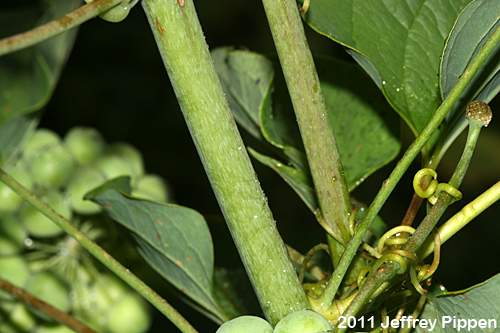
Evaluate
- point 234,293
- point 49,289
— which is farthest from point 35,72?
point 234,293

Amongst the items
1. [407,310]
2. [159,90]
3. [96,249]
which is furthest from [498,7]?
[159,90]

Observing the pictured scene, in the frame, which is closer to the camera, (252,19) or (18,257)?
(18,257)

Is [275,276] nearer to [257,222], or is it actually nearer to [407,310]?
[257,222]

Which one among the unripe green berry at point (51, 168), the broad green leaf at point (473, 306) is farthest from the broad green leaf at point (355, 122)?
the unripe green berry at point (51, 168)

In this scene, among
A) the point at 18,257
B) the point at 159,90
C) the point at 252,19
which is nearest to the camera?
the point at 18,257

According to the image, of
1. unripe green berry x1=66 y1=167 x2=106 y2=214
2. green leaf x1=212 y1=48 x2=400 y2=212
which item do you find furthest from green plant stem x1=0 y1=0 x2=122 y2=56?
unripe green berry x1=66 y1=167 x2=106 y2=214

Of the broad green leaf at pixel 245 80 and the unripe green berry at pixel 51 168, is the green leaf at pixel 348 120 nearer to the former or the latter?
the broad green leaf at pixel 245 80

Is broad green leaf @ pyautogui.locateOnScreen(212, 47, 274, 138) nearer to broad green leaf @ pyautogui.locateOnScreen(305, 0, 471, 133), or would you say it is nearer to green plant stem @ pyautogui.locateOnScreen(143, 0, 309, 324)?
broad green leaf @ pyautogui.locateOnScreen(305, 0, 471, 133)
